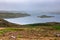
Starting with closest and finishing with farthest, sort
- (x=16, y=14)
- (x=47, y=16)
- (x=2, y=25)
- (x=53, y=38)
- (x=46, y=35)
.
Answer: (x=53, y=38), (x=46, y=35), (x=2, y=25), (x=47, y=16), (x=16, y=14)

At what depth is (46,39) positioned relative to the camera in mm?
18328

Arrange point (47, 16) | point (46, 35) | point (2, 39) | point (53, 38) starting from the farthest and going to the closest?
point (47, 16) → point (46, 35) → point (53, 38) → point (2, 39)

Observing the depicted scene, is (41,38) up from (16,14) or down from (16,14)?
down

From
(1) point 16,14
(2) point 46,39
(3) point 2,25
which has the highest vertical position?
(1) point 16,14

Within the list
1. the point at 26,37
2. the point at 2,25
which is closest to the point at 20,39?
the point at 26,37

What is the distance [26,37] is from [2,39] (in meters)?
2.36

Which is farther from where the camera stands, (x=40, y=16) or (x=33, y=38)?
(x=40, y=16)

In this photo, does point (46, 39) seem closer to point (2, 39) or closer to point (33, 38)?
point (33, 38)

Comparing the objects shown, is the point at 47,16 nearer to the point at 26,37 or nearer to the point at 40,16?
the point at 40,16

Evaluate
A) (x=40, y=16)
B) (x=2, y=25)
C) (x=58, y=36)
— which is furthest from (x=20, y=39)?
(x=40, y=16)

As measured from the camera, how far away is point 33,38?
18.4m

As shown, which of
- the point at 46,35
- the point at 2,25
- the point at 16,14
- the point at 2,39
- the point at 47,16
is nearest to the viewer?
the point at 2,39

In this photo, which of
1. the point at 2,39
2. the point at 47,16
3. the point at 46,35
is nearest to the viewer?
the point at 2,39

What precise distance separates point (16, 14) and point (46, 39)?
25.7m
